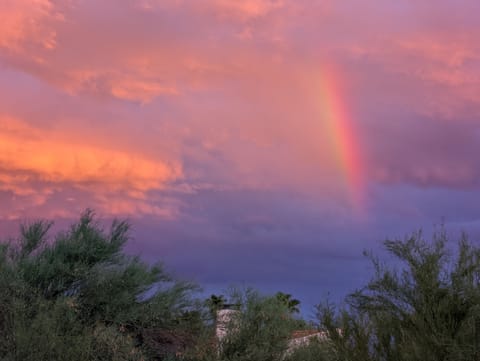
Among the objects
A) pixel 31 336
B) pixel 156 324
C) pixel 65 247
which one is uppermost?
pixel 65 247

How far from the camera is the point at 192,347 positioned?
21.7 meters

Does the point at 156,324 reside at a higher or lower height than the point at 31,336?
higher

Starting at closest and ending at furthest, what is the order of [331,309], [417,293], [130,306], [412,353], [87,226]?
1. [412,353]
2. [417,293]
3. [331,309]
4. [130,306]
5. [87,226]

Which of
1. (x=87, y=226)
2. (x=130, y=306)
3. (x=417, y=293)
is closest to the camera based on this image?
(x=417, y=293)

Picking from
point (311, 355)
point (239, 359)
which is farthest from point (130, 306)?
point (311, 355)

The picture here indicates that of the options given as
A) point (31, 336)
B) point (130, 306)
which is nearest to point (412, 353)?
point (130, 306)

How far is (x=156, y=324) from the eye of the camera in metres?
21.8

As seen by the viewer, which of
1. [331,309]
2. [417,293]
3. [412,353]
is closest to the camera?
[412,353]

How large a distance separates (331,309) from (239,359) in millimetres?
3351

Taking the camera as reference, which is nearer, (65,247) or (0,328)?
(0,328)

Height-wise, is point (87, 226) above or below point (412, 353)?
above

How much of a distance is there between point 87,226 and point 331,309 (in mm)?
9102

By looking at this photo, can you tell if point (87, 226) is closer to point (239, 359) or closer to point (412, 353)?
point (239, 359)

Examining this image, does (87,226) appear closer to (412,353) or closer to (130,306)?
(130,306)
